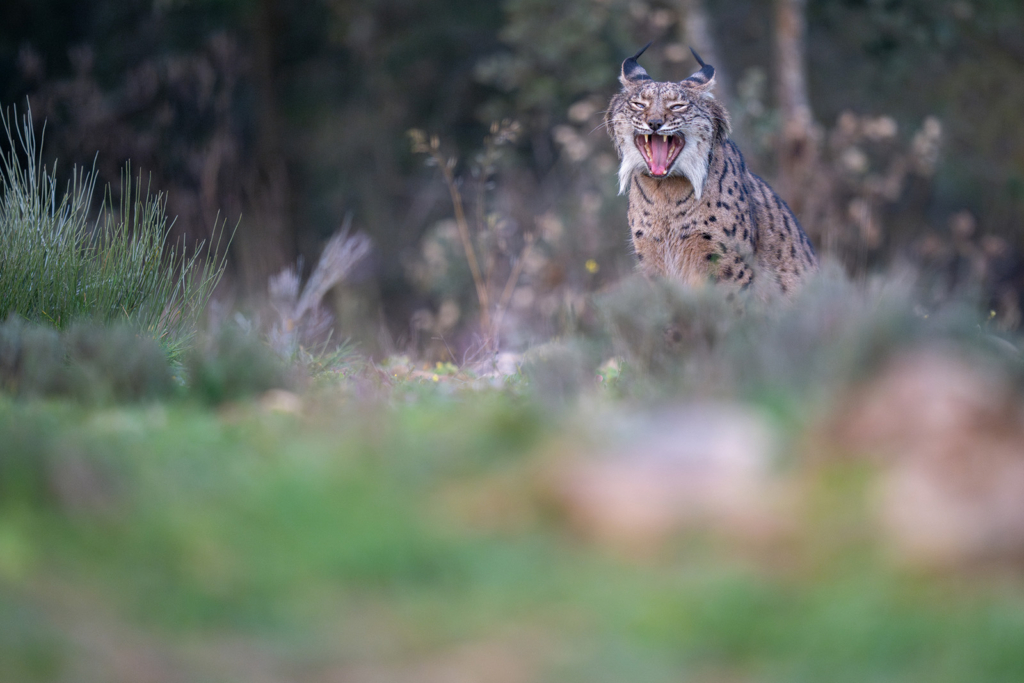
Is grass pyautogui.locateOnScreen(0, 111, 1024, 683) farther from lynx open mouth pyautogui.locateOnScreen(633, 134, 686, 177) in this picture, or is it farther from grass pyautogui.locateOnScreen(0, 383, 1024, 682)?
lynx open mouth pyautogui.locateOnScreen(633, 134, 686, 177)

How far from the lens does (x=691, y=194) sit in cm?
659

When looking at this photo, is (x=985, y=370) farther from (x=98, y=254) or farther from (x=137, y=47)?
(x=137, y=47)

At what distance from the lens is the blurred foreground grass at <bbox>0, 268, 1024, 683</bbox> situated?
8.36ft

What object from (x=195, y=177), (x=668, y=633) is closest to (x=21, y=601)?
(x=668, y=633)

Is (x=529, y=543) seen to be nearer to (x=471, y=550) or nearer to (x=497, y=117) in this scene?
(x=471, y=550)

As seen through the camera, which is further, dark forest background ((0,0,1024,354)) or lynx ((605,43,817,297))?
dark forest background ((0,0,1024,354))

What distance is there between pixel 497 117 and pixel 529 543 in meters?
12.7

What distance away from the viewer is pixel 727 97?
13375 mm

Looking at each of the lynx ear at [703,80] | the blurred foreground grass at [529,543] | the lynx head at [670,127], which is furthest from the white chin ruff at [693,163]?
the blurred foreground grass at [529,543]

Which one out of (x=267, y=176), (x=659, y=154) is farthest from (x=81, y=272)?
(x=267, y=176)

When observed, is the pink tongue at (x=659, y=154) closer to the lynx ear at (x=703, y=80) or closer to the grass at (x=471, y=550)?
the lynx ear at (x=703, y=80)

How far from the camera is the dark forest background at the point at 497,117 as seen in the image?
492 inches

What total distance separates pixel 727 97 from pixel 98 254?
925 centimetres

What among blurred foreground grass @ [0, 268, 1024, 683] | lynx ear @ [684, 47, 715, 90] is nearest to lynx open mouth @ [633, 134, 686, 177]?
lynx ear @ [684, 47, 715, 90]
